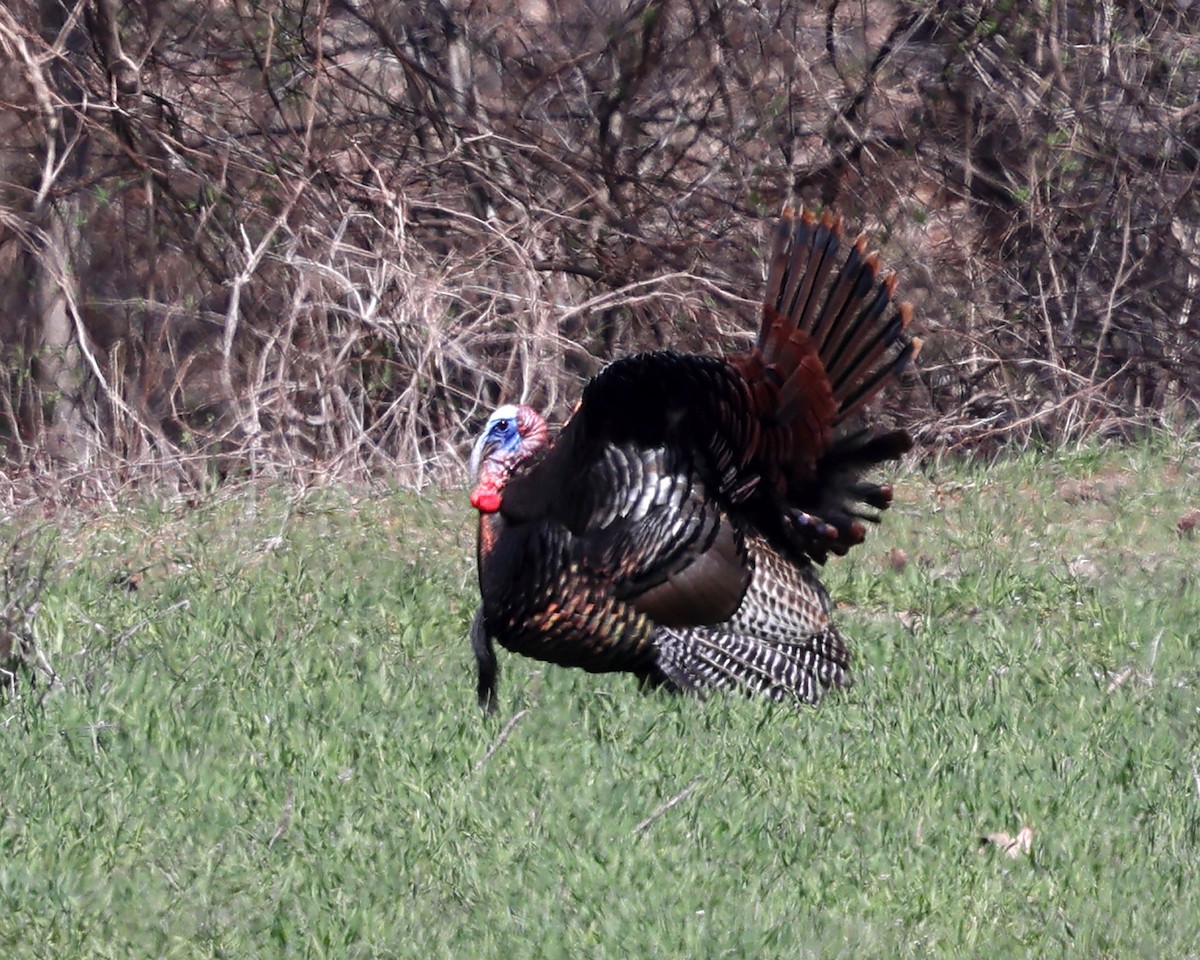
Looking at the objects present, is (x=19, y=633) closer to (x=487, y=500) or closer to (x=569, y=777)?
(x=487, y=500)

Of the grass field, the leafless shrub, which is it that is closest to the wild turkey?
the grass field

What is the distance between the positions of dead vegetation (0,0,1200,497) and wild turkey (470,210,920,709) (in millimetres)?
3362

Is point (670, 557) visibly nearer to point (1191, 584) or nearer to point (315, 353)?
point (1191, 584)

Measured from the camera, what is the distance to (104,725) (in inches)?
189

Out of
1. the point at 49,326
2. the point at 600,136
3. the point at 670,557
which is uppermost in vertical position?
the point at 600,136

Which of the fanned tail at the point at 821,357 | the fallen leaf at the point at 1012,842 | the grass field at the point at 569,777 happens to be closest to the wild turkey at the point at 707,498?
the fanned tail at the point at 821,357

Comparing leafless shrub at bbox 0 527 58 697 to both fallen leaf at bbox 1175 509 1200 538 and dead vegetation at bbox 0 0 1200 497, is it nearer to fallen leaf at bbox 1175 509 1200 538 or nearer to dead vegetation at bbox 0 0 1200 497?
dead vegetation at bbox 0 0 1200 497

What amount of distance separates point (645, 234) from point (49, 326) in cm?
357

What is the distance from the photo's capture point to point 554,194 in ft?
32.7

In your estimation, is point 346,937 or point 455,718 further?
point 455,718

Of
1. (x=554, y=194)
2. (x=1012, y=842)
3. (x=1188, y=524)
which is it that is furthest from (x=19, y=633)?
(x=554, y=194)

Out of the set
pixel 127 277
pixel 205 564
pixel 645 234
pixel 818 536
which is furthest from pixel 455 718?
pixel 127 277

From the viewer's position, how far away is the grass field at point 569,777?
147 inches

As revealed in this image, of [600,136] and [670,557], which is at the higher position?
[600,136]
